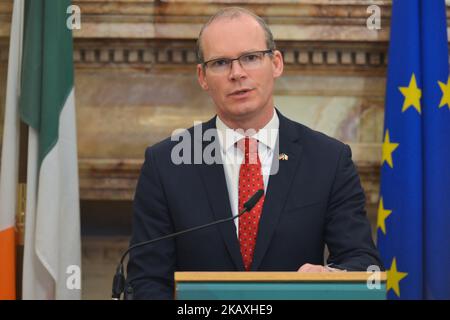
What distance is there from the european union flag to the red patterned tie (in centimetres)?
138

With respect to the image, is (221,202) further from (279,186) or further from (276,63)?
(276,63)

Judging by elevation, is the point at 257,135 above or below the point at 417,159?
below

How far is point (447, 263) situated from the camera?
3771mm

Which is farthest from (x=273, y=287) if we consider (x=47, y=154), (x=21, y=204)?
(x=21, y=204)

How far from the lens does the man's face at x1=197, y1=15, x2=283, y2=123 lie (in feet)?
8.55

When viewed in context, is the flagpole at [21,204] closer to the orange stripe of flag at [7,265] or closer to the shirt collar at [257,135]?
the orange stripe of flag at [7,265]

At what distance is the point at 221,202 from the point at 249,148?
0.75 feet

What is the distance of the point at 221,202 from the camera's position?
262cm

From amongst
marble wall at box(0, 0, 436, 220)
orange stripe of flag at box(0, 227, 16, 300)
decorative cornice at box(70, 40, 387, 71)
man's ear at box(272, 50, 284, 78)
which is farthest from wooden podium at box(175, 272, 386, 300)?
decorative cornice at box(70, 40, 387, 71)

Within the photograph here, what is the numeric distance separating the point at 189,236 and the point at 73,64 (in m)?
1.82

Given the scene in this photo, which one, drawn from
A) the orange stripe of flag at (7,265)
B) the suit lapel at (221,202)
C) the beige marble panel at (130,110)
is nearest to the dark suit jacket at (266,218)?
the suit lapel at (221,202)

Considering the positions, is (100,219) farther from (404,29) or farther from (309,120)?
(404,29)

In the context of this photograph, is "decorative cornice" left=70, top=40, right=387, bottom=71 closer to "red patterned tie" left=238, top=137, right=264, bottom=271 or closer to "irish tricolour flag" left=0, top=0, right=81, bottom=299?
"irish tricolour flag" left=0, top=0, right=81, bottom=299
